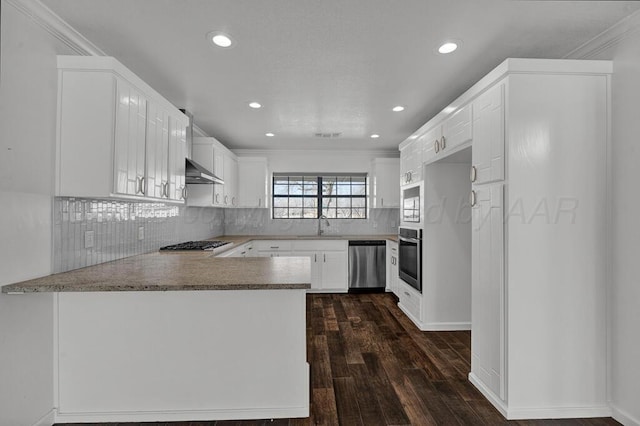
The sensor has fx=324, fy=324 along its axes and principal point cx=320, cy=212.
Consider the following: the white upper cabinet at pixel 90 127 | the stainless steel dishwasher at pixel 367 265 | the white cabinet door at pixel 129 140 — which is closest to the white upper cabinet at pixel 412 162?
the stainless steel dishwasher at pixel 367 265

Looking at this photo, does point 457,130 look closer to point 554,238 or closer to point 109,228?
point 554,238

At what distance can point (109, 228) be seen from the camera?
250cm

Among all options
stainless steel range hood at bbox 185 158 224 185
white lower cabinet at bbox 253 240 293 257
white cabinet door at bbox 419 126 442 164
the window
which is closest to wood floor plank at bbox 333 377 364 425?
white cabinet door at bbox 419 126 442 164

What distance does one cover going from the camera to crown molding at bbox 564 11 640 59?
1890 mm

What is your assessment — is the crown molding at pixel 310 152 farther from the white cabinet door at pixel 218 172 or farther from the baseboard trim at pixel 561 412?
the baseboard trim at pixel 561 412

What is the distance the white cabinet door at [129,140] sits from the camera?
204cm

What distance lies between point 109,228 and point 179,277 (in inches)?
41.3

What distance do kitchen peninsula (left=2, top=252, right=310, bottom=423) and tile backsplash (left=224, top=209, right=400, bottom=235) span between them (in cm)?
383

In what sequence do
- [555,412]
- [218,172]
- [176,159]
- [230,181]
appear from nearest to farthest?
1. [555,412]
2. [176,159]
3. [218,172]
4. [230,181]

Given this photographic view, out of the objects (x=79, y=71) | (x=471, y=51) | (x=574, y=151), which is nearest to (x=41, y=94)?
(x=79, y=71)

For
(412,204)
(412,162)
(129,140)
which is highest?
(412,162)

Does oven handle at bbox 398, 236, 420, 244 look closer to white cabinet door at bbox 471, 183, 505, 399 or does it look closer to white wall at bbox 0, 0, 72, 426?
white cabinet door at bbox 471, 183, 505, 399

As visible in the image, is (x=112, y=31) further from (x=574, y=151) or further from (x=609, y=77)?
(x=609, y=77)

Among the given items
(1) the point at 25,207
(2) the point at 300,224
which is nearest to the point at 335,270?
(2) the point at 300,224
